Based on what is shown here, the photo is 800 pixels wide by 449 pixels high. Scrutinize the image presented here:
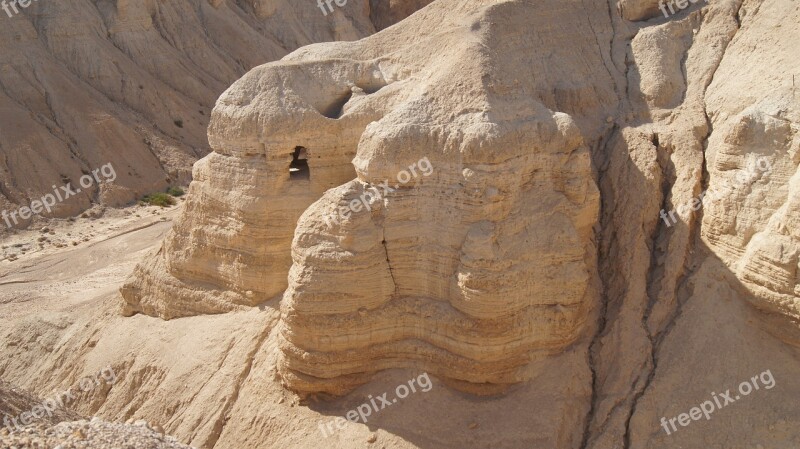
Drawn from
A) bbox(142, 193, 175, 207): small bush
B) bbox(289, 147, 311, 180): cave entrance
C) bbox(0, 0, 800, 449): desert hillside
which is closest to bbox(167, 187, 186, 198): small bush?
bbox(142, 193, 175, 207): small bush

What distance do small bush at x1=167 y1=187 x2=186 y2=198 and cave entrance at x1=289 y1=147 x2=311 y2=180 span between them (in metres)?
20.0

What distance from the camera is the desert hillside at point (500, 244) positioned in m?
11.8

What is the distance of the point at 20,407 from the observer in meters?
12.1

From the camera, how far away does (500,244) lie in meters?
11.9

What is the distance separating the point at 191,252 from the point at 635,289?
25.7ft

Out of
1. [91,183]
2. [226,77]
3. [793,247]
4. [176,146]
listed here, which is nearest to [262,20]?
[226,77]

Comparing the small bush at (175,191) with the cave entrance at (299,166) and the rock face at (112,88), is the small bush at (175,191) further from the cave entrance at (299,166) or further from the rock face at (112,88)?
the cave entrance at (299,166)

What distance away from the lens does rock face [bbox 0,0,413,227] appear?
106 ft

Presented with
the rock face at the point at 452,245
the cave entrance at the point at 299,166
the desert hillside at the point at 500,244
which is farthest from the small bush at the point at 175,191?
the rock face at the point at 452,245

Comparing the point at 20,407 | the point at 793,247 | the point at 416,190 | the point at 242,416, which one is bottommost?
the point at 242,416

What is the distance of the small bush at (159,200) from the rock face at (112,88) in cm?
50

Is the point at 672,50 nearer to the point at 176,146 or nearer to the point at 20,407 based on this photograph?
the point at 20,407

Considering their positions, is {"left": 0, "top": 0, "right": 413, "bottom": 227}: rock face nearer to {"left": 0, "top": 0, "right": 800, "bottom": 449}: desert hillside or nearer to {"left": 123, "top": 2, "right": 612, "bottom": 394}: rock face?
{"left": 0, "top": 0, "right": 800, "bottom": 449}: desert hillside

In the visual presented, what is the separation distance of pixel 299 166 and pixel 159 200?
63.4 ft
